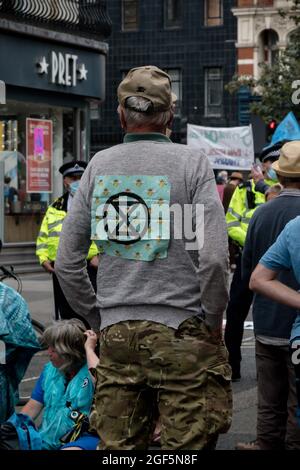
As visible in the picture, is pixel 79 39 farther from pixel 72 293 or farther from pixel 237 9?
pixel 237 9

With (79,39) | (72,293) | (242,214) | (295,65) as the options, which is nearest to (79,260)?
(72,293)

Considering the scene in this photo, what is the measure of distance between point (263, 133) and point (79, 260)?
134ft

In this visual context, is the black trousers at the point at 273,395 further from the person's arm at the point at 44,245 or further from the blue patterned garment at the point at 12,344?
the person's arm at the point at 44,245

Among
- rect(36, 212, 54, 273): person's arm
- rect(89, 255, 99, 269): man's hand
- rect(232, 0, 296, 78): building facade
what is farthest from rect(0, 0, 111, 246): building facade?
rect(232, 0, 296, 78): building facade

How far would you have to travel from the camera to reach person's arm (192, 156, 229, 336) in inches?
170

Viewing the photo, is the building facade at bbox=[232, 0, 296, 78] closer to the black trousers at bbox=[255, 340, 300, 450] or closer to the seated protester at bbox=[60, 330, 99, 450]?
the black trousers at bbox=[255, 340, 300, 450]

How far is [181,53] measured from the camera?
5025cm

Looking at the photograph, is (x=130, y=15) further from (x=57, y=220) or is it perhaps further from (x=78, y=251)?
(x=78, y=251)

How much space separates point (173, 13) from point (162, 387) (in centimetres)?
4779

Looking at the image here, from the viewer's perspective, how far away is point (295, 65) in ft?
112

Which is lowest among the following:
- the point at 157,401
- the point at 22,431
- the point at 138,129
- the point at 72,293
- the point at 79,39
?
the point at 22,431

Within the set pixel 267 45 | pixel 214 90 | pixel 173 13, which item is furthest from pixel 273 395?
pixel 173 13

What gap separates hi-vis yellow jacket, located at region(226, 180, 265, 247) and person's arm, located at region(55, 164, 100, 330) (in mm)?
5182

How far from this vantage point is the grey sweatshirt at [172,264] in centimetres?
434
